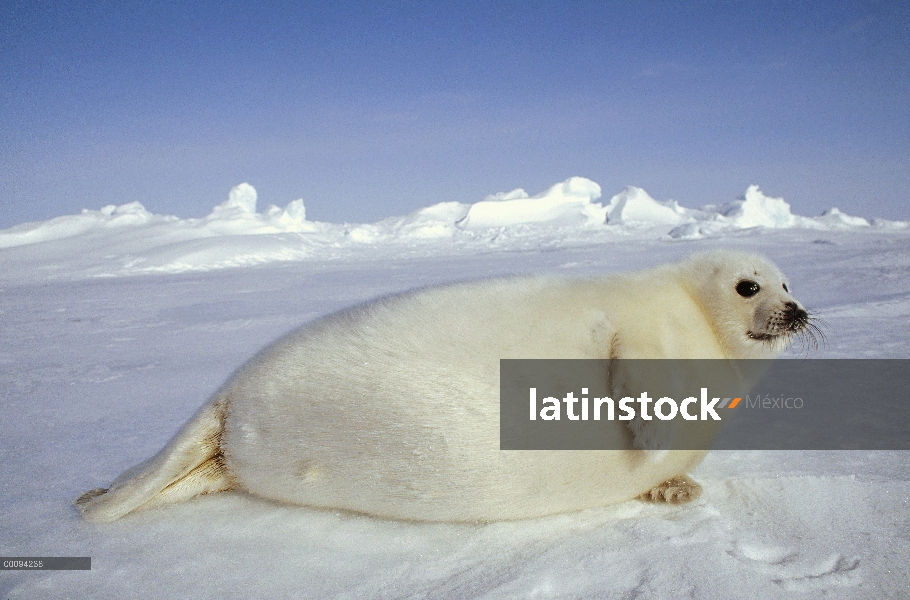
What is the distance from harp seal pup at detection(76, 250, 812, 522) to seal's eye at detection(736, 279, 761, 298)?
39mm

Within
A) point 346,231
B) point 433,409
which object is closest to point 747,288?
point 433,409

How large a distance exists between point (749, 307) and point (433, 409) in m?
1.15

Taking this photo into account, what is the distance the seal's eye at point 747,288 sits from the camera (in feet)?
6.56

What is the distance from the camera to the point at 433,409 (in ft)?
5.29

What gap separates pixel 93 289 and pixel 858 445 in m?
13.1

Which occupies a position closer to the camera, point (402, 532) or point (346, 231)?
point (402, 532)

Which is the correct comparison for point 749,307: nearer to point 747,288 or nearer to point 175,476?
point 747,288

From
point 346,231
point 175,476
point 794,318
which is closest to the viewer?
point 175,476

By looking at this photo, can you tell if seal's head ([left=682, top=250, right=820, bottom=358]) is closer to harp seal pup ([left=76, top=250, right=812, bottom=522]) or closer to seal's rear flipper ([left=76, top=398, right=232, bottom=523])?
harp seal pup ([left=76, top=250, right=812, bottom=522])

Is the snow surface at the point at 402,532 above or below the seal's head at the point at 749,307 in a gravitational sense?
below

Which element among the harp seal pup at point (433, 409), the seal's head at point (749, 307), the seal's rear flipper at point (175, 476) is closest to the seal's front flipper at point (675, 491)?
the harp seal pup at point (433, 409)

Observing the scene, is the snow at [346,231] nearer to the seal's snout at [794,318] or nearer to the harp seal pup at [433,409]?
the harp seal pup at [433,409]

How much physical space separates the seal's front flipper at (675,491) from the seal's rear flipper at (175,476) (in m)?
1.34

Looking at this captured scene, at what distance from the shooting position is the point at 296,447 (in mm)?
1698
